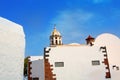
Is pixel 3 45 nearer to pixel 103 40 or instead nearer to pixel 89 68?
pixel 89 68

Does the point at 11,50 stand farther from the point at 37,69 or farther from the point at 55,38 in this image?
the point at 55,38

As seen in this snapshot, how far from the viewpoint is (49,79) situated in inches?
832

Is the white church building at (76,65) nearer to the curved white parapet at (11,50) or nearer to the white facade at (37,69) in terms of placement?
the white facade at (37,69)

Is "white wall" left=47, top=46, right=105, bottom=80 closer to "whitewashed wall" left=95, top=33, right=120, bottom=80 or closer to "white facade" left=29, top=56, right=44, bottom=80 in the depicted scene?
"white facade" left=29, top=56, right=44, bottom=80

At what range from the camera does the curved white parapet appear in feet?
36.5

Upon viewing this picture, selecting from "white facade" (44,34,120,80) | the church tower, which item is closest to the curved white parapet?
"white facade" (44,34,120,80)

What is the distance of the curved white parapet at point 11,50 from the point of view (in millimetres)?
11133

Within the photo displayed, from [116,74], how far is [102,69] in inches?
69.4

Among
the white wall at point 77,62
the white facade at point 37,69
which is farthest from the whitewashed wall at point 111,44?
the white facade at point 37,69

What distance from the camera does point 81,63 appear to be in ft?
70.8

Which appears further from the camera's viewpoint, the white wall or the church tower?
the church tower

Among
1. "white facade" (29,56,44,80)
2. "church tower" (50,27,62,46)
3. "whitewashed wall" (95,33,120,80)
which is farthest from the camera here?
"church tower" (50,27,62,46)

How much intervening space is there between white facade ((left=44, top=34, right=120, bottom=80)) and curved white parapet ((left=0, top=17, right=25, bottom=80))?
934cm

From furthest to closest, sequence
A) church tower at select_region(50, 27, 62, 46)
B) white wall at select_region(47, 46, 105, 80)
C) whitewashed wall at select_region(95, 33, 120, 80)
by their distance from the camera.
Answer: church tower at select_region(50, 27, 62, 46) → whitewashed wall at select_region(95, 33, 120, 80) → white wall at select_region(47, 46, 105, 80)
